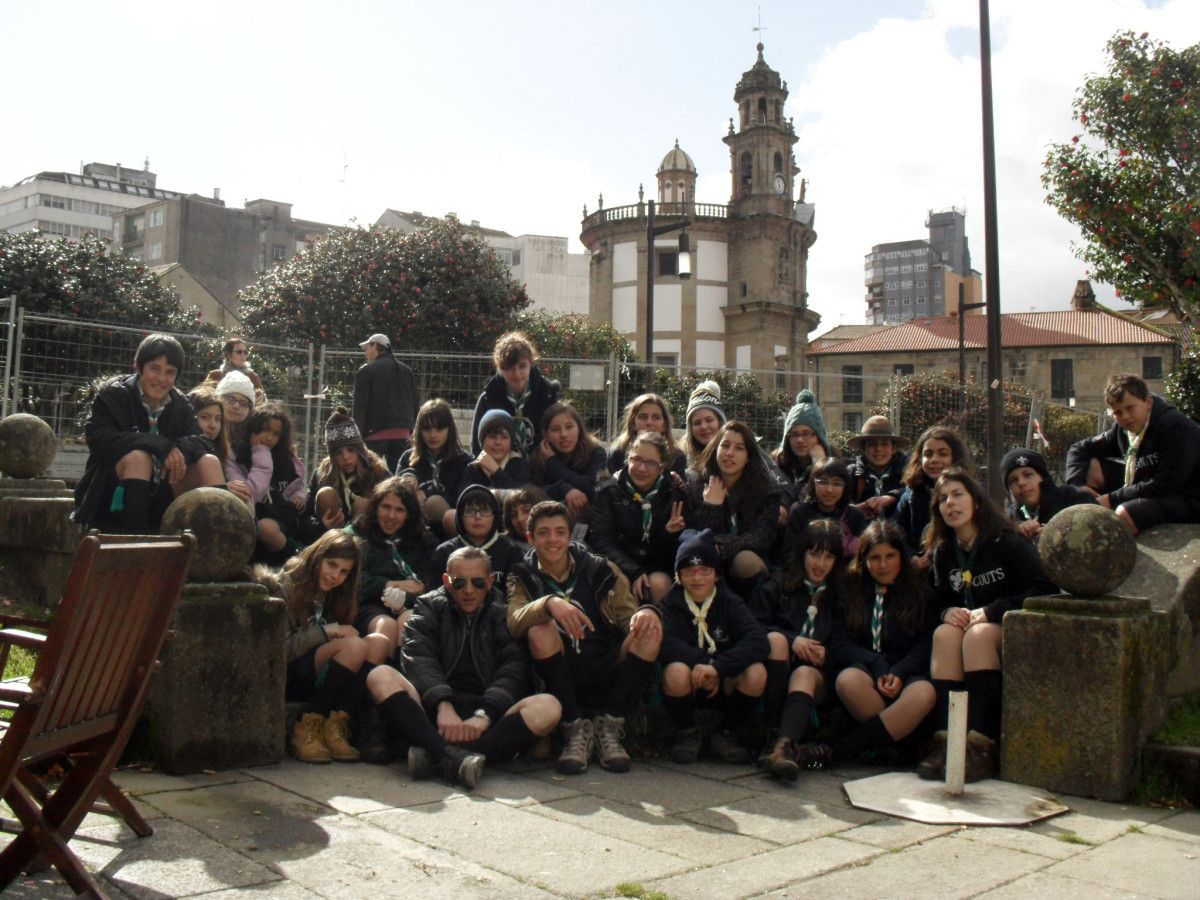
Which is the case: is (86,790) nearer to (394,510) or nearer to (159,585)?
(159,585)

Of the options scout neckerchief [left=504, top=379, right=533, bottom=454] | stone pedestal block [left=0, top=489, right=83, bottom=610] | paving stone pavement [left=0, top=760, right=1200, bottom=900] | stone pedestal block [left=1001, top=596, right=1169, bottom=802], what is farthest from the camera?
scout neckerchief [left=504, top=379, right=533, bottom=454]

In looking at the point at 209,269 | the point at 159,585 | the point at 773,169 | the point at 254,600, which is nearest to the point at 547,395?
the point at 254,600

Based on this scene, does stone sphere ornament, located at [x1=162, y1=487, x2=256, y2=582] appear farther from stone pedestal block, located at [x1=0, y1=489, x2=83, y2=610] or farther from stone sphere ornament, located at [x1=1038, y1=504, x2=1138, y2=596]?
stone sphere ornament, located at [x1=1038, y1=504, x2=1138, y2=596]

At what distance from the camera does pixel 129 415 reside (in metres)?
6.41

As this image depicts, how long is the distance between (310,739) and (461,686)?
0.78m

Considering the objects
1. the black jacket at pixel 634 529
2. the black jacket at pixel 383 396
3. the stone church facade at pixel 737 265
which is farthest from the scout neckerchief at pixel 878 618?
the stone church facade at pixel 737 265

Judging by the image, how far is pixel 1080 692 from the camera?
5297 mm

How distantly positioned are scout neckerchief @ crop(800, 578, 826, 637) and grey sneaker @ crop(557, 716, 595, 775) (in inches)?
52.4

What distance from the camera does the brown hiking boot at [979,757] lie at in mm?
5504

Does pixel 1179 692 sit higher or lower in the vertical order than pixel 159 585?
lower

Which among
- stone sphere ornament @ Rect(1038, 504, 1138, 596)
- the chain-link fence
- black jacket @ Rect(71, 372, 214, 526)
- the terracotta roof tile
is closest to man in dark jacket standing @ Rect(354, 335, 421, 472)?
the chain-link fence

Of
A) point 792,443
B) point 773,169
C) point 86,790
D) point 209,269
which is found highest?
point 773,169

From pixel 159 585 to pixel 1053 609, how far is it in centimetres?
407

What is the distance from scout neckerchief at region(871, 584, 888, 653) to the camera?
618cm
